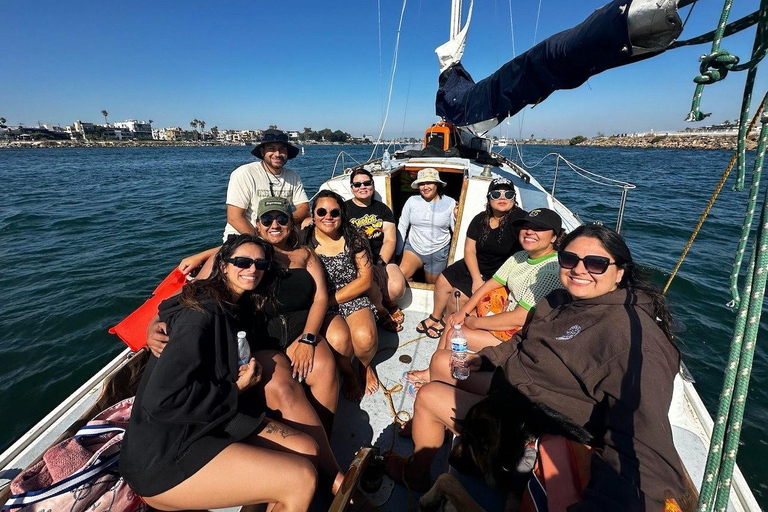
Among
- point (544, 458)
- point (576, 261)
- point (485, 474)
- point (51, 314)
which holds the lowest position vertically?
point (51, 314)

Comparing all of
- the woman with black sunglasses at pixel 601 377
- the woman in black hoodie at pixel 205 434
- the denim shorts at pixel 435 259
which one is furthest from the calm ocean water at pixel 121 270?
the woman in black hoodie at pixel 205 434

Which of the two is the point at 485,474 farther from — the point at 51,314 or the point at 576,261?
the point at 51,314

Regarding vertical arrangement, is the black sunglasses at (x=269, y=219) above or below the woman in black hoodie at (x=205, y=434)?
above

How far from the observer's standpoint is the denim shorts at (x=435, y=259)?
4168 millimetres

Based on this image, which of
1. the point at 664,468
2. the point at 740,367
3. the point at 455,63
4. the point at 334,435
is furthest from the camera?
the point at 455,63

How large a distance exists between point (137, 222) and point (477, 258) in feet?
40.2

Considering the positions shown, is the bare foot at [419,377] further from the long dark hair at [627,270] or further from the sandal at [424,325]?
the long dark hair at [627,270]

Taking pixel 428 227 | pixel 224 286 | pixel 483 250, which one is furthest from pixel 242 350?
pixel 428 227

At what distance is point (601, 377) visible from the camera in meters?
1.44

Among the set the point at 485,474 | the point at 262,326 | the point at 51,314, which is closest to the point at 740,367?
the point at 485,474

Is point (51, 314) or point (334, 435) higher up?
point (334, 435)

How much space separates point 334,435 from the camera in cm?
246

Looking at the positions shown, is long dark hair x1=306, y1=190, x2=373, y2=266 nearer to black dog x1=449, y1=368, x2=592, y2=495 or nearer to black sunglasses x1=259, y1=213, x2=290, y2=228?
black sunglasses x1=259, y1=213, x2=290, y2=228

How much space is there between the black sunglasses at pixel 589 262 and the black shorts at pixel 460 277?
1.69 meters
